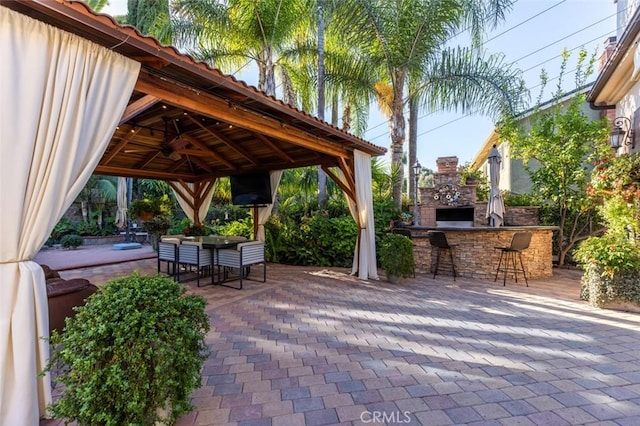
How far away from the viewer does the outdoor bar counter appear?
20.4ft

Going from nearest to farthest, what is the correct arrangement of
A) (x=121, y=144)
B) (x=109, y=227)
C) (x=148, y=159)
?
(x=121, y=144), (x=148, y=159), (x=109, y=227)

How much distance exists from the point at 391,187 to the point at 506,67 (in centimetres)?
398

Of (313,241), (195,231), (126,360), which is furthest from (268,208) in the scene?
(126,360)

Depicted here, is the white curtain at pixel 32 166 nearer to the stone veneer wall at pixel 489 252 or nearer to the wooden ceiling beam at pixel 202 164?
the wooden ceiling beam at pixel 202 164

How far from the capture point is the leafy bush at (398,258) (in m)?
5.65

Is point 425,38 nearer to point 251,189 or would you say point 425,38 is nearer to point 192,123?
point 251,189

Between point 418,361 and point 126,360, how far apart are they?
2285 millimetres

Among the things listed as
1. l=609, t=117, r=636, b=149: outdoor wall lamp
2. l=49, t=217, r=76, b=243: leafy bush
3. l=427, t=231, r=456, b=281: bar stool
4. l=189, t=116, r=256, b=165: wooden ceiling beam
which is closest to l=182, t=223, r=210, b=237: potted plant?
l=189, t=116, r=256, b=165: wooden ceiling beam

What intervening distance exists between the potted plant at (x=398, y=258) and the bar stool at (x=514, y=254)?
173 cm

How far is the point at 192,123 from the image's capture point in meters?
5.88

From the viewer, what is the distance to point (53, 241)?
12.2 meters

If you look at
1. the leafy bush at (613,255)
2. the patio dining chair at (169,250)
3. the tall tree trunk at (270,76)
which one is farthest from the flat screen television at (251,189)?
the leafy bush at (613,255)

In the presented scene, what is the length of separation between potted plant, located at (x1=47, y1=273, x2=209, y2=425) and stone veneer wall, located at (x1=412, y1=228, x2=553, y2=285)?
5.91 metres

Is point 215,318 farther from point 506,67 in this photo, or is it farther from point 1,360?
point 506,67
